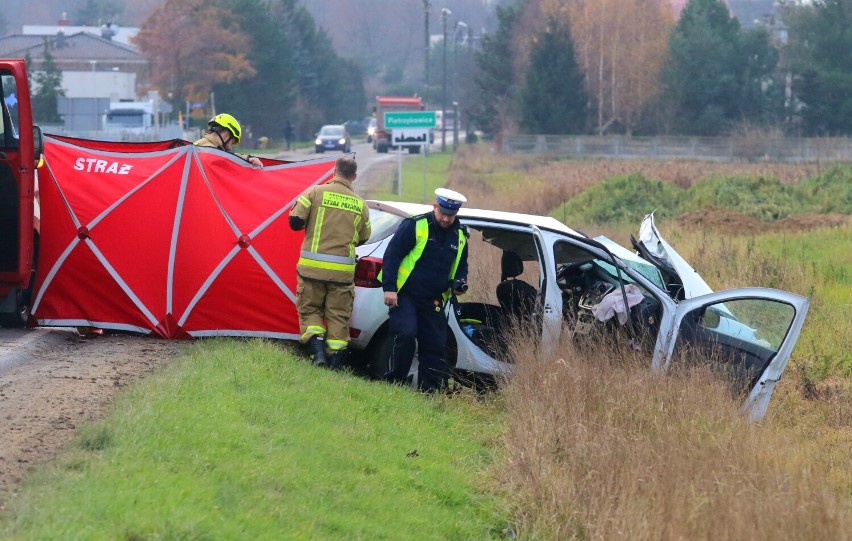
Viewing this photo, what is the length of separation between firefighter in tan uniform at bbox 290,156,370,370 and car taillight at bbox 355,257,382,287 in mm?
147

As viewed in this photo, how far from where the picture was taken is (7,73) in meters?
10.1

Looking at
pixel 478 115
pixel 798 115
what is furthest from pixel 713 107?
pixel 478 115

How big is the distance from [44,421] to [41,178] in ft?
12.5

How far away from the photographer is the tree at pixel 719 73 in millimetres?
71188

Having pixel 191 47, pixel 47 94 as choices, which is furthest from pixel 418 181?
pixel 191 47

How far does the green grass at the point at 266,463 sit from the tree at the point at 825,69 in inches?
2515

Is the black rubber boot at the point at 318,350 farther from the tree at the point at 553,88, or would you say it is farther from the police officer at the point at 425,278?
the tree at the point at 553,88

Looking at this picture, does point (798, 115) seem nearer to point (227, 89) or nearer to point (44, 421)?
point (227, 89)

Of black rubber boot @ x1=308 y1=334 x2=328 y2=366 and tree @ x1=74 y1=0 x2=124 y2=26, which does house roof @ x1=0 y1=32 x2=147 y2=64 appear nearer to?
tree @ x1=74 y1=0 x2=124 y2=26

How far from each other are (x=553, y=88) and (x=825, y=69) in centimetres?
1513

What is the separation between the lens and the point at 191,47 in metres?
70.4

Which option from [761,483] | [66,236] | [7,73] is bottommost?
[761,483]

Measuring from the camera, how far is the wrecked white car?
9.06 m

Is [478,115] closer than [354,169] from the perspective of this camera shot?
No
